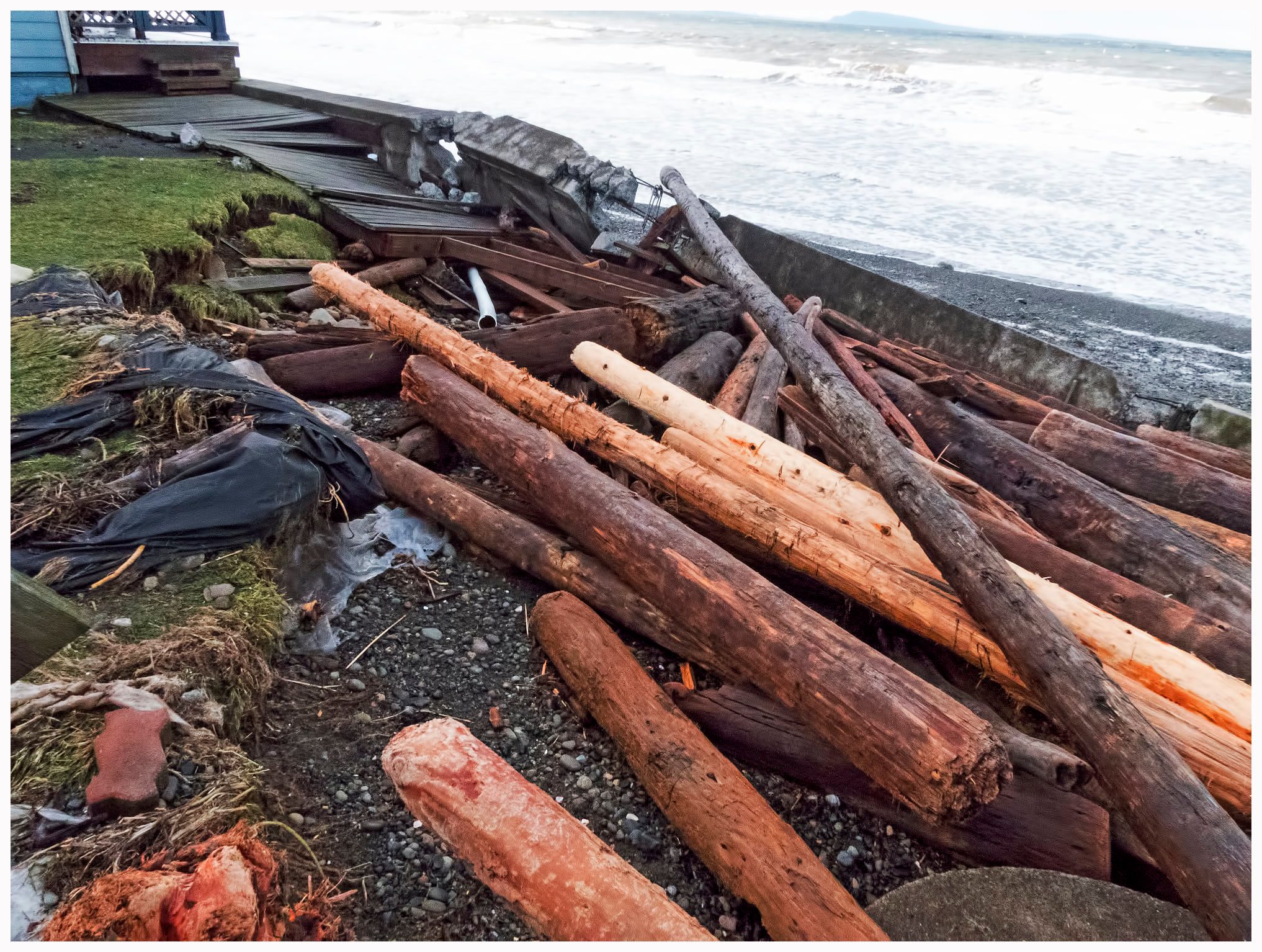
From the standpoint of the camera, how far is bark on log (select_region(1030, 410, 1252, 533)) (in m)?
4.59

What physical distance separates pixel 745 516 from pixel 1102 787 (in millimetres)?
1797

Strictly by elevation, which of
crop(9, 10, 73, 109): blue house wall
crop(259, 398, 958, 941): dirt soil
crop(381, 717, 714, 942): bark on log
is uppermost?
crop(9, 10, 73, 109): blue house wall

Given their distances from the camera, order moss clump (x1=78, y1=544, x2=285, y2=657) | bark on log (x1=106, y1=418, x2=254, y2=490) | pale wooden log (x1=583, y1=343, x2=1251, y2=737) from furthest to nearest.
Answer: bark on log (x1=106, y1=418, x2=254, y2=490) < moss clump (x1=78, y1=544, x2=285, y2=657) < pale wooden log (x1=583, y1=343, x2=1251, y2=737)

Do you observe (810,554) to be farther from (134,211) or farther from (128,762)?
(134,211)

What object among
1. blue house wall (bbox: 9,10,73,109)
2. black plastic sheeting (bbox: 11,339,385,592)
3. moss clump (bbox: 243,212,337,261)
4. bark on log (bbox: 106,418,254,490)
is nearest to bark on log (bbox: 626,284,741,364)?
black plastic sheeting (bbox: 11,339,385,592)

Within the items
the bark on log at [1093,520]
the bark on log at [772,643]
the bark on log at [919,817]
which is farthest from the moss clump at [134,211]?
the bark on log at [1093,520]

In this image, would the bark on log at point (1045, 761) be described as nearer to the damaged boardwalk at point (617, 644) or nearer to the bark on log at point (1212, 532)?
the damaged boardwalk at point (617, 644)

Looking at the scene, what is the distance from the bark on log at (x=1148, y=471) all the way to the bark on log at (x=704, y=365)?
2449 millimetres

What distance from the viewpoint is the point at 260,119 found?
11.1 metres

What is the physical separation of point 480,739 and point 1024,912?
83.9 inches

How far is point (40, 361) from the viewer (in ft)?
14.9

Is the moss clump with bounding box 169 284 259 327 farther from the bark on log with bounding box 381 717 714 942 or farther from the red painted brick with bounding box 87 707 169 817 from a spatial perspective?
the bark on log with bounding box 381 717 714 942

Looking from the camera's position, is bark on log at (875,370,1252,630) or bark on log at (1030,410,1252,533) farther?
bark on log at (1030,410,1252,533)

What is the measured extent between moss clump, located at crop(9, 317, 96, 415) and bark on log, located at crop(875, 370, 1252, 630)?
17.6ft
